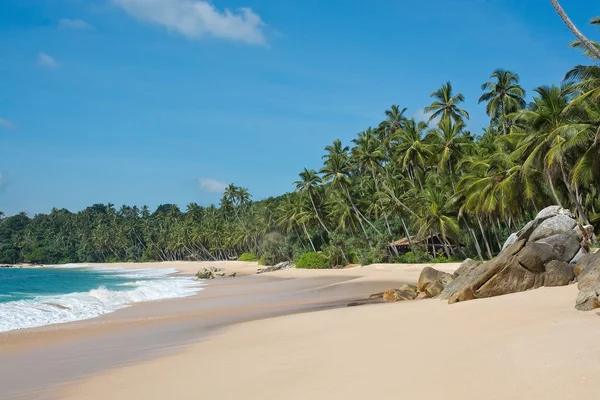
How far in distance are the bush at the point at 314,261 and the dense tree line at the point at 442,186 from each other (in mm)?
→ 898

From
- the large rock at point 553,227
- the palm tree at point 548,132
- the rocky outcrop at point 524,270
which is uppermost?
the palm tree at point 548,132

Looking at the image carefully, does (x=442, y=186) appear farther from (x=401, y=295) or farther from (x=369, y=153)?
(x=401, y=295)

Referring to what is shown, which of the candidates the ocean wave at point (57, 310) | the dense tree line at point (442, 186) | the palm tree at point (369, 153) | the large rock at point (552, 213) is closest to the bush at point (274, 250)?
the dense tree line at point (442, 186)

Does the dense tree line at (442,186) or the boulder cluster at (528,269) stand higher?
the dense tree line at (442,186)

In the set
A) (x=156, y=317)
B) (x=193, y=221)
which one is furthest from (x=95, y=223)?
(x=156, y=317)

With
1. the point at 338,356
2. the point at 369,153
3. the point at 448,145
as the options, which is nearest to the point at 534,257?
the point at 338,356

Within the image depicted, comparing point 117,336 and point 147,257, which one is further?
point 147,257

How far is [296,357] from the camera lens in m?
8.66

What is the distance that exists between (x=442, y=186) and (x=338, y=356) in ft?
118

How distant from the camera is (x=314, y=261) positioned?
53.2 metres

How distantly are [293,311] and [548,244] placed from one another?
883cm

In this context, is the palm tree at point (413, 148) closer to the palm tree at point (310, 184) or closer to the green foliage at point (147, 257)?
the palm tree at point (310, 184)

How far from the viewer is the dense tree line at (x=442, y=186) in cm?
2600

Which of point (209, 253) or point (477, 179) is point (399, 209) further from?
point (209, 253)
